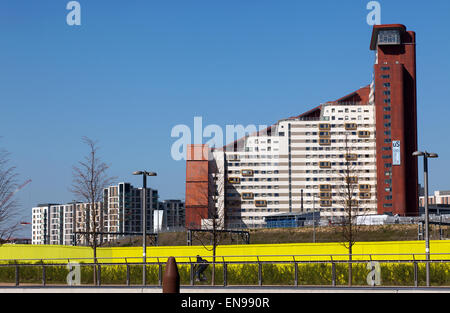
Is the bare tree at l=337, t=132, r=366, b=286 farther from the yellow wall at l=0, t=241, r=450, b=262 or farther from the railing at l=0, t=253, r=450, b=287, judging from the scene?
the yellow wall at l=0, t=241, r=450, b=262

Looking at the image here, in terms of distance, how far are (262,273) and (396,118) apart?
450 ft

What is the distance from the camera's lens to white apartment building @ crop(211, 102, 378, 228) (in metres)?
176

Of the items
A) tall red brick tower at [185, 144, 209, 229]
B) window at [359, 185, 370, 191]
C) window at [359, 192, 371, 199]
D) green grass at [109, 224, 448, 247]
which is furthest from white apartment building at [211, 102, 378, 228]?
green grass at [109, 224, 448, 247]

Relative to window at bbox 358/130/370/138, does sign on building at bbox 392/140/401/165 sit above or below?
below

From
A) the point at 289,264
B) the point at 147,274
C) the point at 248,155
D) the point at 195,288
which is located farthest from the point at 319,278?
the point at 248,155

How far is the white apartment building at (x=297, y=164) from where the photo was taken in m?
176

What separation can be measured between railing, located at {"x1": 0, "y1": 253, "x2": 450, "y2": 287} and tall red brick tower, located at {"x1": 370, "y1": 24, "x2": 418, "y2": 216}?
430 feet

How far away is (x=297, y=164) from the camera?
183 m

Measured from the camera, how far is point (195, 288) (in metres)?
A: 27.7

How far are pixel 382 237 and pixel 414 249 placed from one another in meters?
61.5
